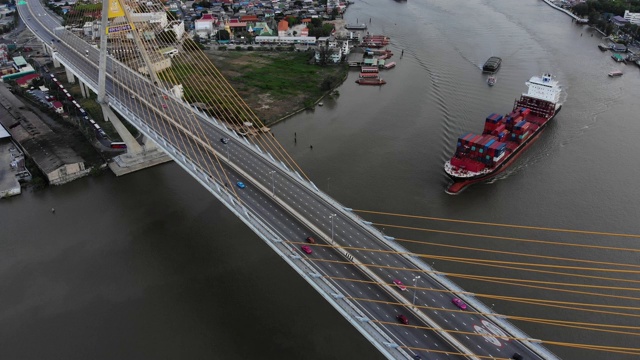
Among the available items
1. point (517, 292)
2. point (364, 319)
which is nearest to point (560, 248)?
point (517, 292)

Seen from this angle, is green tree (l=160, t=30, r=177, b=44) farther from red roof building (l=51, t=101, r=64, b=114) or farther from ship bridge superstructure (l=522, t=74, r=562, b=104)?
ship bridge superstructure (l=522, t=74, r=562, b=104)

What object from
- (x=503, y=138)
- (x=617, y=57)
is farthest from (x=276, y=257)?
(x=617, y=57)

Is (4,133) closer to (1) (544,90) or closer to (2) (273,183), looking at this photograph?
(2) (273,183)

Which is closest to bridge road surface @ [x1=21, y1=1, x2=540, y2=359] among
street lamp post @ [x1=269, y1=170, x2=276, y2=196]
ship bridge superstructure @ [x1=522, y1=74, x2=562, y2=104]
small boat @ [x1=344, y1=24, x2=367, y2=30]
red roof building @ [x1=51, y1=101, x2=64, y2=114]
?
street lamp post @ [x1=269, y1=170, x2=276, y2=196]

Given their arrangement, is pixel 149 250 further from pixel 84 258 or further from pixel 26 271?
pixel 26 271

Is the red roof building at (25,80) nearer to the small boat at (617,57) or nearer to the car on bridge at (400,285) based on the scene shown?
the car on bridge at (400,285)

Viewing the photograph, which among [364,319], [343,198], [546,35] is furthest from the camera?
[546,35]
